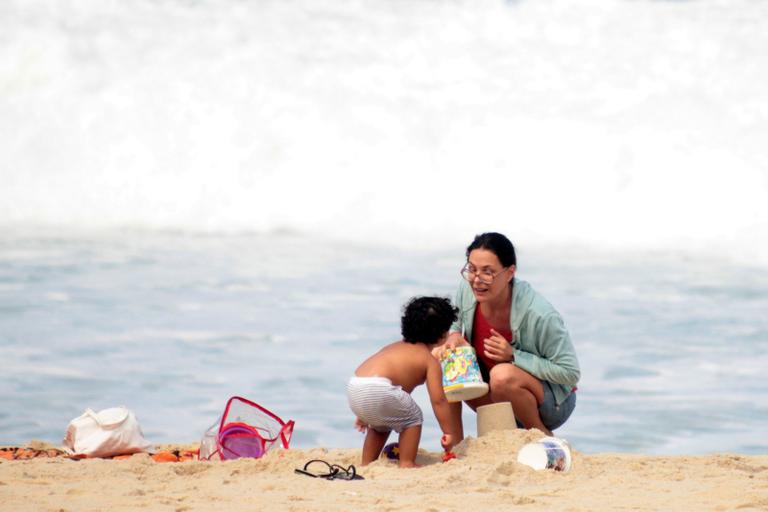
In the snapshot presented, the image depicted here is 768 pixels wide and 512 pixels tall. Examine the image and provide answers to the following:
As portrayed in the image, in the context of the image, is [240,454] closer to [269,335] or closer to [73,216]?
[269,335]

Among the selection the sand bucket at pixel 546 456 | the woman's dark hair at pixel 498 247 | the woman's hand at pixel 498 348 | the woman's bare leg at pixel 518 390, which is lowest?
the sand bucket at pixel 546 456

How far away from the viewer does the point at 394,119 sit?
15.8 metres

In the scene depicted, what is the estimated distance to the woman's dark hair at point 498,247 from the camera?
4883mm

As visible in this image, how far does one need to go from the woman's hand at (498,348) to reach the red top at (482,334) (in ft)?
0.27

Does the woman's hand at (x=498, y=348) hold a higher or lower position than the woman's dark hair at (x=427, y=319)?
lower

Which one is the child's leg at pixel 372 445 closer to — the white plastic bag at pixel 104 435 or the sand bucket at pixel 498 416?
the sand bucket at pixel 498 416

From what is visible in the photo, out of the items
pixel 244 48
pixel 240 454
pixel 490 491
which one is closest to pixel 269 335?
pixel 240 454

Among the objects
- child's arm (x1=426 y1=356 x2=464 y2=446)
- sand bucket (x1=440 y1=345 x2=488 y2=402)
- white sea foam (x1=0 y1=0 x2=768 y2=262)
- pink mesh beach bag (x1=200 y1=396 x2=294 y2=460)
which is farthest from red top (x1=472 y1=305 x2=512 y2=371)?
white sea foam (x1=0 y1=0 x2=768 y2=262)

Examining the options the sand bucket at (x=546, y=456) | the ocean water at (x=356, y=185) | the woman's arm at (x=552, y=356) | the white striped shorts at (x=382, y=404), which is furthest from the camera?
the ocean water at (x=356, y=185)

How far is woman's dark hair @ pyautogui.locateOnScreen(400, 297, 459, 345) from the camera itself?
4873 mm

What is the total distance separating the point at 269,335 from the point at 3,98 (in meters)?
9.20

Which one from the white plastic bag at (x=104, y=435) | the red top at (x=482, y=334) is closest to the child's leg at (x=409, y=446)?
the red top at (x=482, y=334)

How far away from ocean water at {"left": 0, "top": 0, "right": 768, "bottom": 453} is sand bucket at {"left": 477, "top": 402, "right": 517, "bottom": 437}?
7.73ft

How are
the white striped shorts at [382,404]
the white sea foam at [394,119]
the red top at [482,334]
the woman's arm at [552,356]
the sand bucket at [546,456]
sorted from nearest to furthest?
the sand bucket at [546,456], the white striped shorts at [382,404], the woman's arm at [552,356], the red top at [482,334], the white sea foam at [394,119]
